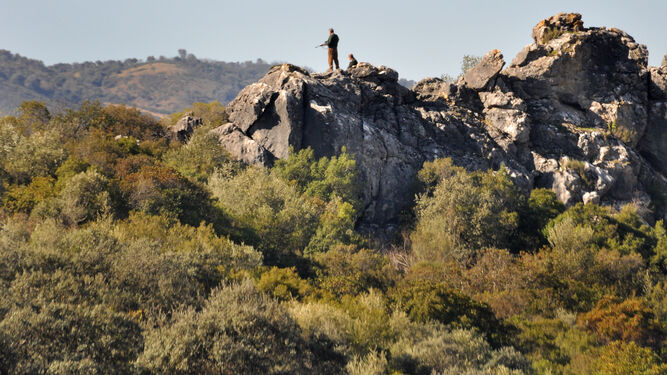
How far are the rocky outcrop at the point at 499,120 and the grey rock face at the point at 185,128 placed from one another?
2.96 m

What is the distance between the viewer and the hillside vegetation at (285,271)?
43.3 feet

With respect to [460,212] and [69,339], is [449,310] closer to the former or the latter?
[69,339]

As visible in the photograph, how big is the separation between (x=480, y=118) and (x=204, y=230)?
29501 mm

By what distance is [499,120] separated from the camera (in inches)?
1747

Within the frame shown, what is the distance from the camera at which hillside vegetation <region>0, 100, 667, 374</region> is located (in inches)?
520

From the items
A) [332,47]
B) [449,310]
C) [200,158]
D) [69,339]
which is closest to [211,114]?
[200,158]

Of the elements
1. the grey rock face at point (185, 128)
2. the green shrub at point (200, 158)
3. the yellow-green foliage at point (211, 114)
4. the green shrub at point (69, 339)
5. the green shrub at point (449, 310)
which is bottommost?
the green shrub at point (449, 310)

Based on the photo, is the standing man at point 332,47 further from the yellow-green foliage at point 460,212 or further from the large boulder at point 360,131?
the yellow-green foliage at point 460,212

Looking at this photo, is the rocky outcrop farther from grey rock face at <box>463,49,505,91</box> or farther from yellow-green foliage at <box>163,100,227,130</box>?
yellow-green foliage at <box>163,100,227,130</box>

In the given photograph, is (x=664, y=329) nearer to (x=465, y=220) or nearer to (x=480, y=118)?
(x=465, y=220)

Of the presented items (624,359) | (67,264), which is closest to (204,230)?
(67,264)

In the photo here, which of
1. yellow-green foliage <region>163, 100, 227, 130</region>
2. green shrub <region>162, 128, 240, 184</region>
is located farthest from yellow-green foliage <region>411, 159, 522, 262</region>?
yellow-green foliage <region>163, 100, 227, 130</region>

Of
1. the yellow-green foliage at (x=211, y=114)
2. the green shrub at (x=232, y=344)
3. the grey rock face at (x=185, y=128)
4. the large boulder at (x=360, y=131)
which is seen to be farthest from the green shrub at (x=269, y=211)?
the green shrub at (x=232, y=344)

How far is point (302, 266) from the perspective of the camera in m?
25.0
